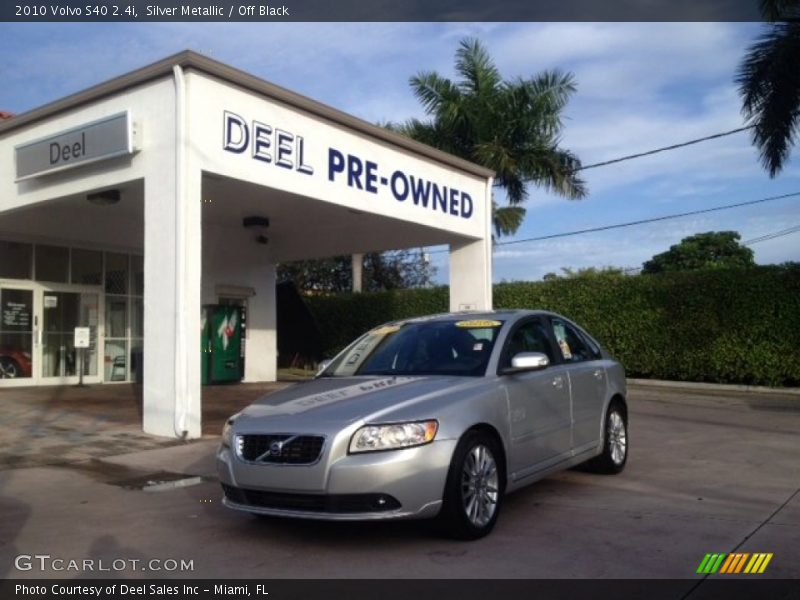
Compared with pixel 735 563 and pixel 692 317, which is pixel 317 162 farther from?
pixel 692 317

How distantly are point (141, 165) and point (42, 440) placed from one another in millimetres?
3768

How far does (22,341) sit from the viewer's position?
16828 mm

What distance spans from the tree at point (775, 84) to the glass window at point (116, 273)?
14.4 metres

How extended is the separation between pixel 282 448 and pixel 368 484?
662 mm

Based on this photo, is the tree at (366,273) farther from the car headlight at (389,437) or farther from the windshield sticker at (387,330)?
the car headlight at (389,437)

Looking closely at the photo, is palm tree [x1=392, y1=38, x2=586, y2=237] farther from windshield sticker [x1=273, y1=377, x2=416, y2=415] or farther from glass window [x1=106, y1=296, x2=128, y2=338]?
windshield sticker [x1=273, y1=377, x2=416, y2=415]

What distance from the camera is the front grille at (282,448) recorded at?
5301 mm

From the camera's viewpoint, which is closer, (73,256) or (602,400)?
(602,400)
